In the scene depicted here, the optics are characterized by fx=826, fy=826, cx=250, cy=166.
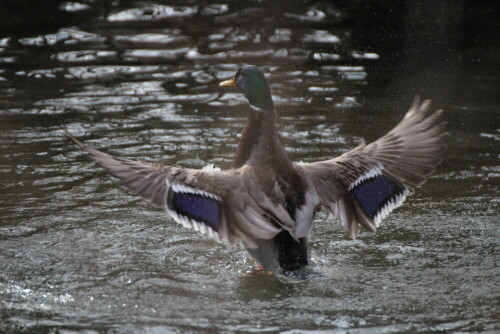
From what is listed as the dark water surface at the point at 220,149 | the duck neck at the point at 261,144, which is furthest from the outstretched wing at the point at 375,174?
the dark water surface at the point at 220,149

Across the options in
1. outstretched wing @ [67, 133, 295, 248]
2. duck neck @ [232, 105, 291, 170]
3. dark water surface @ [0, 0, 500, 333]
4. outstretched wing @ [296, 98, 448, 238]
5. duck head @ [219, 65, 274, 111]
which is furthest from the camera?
duck head @ [219, 65, 274, 111]

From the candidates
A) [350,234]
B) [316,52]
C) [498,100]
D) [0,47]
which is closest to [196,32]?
[316,52]

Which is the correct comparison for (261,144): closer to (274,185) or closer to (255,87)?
(274,185)

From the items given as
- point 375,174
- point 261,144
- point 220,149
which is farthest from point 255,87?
point 220,149

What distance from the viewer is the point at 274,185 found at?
570 centimetres

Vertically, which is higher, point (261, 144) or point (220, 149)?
point (261, 144)

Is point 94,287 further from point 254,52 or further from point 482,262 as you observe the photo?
point 254,52

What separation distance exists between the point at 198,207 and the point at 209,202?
0.27 feet

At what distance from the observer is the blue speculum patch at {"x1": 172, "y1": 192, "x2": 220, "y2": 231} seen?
17.8ft

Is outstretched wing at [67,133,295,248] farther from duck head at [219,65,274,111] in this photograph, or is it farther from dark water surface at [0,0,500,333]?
duck head at [219,65,274,111]

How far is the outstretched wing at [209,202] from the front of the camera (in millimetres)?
5398

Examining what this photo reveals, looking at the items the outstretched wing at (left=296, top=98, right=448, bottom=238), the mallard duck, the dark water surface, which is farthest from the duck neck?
the dark water surface

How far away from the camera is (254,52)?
1100 cm

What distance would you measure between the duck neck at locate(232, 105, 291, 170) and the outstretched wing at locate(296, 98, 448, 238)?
20cm
